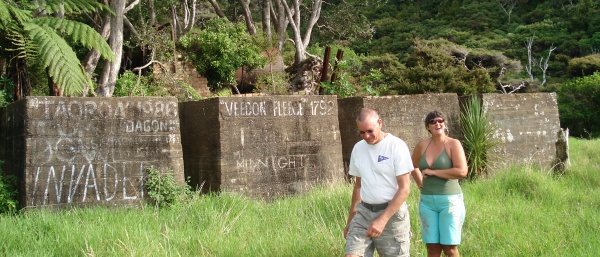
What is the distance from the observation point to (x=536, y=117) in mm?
11148

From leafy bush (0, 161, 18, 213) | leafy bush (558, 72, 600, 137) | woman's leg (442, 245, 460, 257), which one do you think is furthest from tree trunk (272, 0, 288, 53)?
woman's leg (442, 245, 460, 257)

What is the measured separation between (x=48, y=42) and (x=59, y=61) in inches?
13.8

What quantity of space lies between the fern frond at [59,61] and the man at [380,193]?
4984mm

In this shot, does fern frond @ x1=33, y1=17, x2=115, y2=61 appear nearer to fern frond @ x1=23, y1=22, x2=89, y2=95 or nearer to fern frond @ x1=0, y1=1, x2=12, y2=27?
fern frond @ x1=23, y1=22, x2=89, y2=95

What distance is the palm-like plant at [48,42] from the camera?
8383 millimetres

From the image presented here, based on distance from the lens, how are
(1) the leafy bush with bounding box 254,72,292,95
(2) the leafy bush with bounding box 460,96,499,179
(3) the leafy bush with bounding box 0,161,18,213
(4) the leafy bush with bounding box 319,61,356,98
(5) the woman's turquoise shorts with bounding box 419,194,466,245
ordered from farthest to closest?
(1) the leafy bush with bounding box 254,72,292,95 < (4) the leafy bush with bounding box 319,61,356,98 < (2) the leafy bush with bounding box 460,96,499,179 < (3) the leafy bush with bounding box 0,161,18,213 < (5) the woman's turquoise shorts with bounding box 419,194,466,245

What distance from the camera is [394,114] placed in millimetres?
9930

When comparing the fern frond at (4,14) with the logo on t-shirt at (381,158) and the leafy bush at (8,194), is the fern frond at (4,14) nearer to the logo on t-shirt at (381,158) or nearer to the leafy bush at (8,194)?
the leafy bush at (8,194)

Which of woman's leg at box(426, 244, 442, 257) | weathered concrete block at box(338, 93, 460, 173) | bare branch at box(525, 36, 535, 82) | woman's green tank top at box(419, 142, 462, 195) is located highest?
bare branch at box(525, 36, 535, 82)

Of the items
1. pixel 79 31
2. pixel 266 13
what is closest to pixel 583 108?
pixel 266 13

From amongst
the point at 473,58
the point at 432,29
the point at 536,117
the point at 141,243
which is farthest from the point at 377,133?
the point at 432,29

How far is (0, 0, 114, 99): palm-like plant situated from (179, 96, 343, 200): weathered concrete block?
5.07 ft

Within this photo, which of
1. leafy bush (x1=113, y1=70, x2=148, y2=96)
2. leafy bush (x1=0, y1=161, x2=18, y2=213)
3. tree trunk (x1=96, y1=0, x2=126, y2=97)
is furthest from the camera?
leafy bush (x1=113, y1=70, x2=148, y2=96)

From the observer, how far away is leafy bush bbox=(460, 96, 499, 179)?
10141 mm
